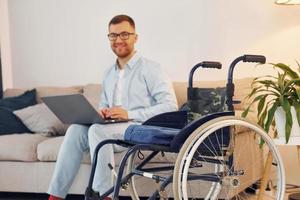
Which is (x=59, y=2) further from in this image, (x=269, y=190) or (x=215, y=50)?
(x=269, y=190)

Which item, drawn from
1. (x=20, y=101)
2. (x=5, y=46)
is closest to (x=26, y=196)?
(x=20, y=101)

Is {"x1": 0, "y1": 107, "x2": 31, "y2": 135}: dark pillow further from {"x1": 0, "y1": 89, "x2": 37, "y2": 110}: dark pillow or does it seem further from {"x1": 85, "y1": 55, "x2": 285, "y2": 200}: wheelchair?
{"x1": 85, "y1": 55, "x2": 285, "y2": 200}: wheelchair

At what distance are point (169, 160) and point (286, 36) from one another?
1.39 meters

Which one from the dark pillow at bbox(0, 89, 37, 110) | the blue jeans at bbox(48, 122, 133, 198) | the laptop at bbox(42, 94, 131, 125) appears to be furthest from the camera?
the dark pillow at bbox(0, 89, 37, 110)

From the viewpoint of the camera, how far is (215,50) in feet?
10.8

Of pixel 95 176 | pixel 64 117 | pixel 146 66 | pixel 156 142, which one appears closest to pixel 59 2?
pixel 146 66

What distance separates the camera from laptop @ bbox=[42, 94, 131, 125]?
6.28ft

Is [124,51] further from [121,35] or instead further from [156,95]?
[156,95]

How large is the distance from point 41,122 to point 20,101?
12.3 inches

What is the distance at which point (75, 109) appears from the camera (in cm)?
199

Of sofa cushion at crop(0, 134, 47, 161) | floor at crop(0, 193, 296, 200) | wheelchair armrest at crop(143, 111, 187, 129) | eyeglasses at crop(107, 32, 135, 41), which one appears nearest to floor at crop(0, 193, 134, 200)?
floor at crop(0, 193, 296, 200)

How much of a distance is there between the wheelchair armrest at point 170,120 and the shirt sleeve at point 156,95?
248 millimetres

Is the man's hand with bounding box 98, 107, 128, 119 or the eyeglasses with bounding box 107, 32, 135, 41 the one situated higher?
the eyeglasses with bounding box 107, 32, 135, 41

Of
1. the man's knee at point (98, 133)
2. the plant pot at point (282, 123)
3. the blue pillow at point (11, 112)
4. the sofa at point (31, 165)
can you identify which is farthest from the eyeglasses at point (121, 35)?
the blue pillow at point (11, 112)
